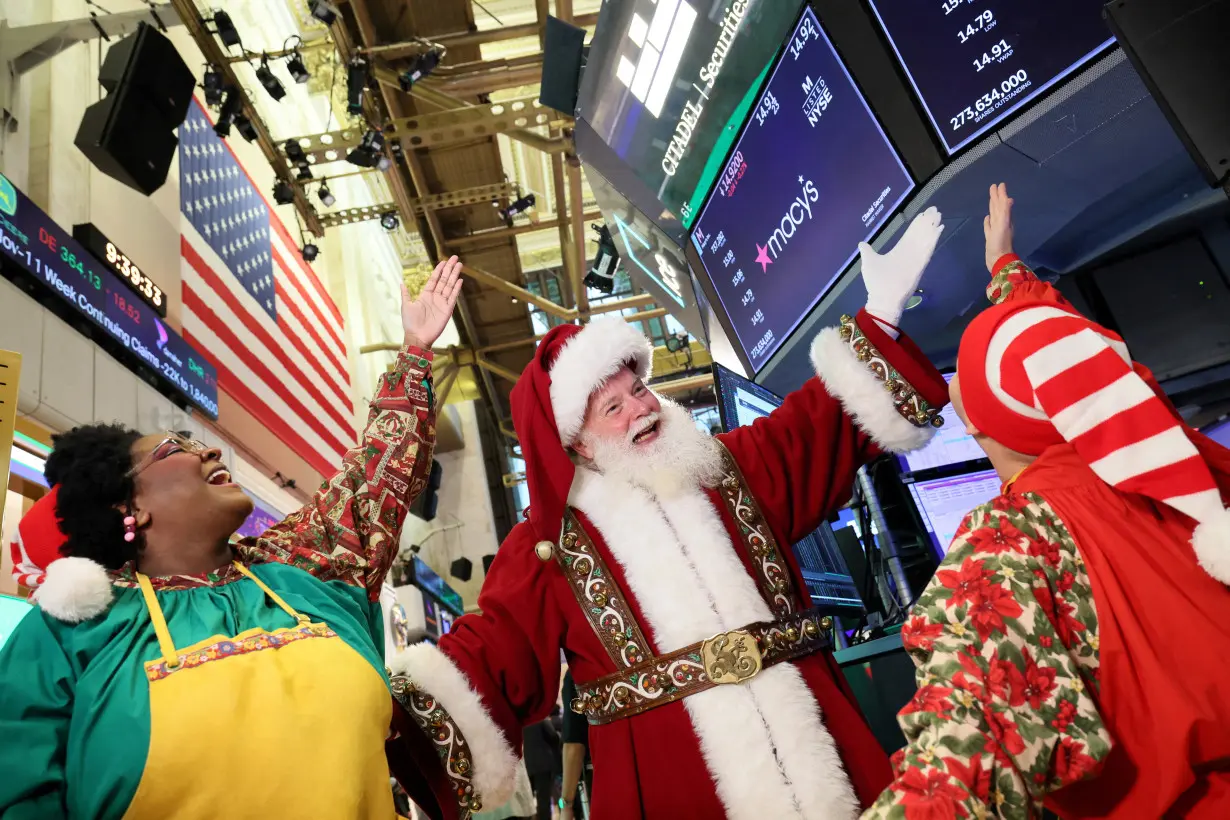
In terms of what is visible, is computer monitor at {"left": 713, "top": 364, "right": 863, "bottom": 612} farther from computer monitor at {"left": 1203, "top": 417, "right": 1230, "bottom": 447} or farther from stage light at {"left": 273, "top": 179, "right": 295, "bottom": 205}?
Result: stage light at {"left": 273, "top": 179, "right": 295, "bottom": 205}

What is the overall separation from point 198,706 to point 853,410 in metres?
1.55

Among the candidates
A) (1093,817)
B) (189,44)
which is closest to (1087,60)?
(1093,817)

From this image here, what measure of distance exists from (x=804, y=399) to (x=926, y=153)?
1041mm

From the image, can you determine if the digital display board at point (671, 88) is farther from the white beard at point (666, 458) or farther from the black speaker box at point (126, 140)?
the black speaker box at point (126, 140)

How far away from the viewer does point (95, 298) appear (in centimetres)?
542

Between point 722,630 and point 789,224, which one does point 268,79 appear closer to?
point 789,224

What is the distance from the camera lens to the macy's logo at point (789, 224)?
3.32 m

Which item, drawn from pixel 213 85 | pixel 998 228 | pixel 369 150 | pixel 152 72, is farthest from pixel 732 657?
pixel 213 85

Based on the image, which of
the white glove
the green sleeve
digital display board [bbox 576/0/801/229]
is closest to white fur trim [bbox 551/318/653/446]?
the white glove

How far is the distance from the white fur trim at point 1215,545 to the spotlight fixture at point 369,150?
23.4ft

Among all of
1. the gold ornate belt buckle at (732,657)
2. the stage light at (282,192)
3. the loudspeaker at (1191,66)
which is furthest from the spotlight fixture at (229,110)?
the loudspeaker at (1191,66)

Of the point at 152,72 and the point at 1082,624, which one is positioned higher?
the point at 152,72

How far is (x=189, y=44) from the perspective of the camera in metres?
8.05

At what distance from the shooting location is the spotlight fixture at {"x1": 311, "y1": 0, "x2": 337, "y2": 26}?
6.19 meters
